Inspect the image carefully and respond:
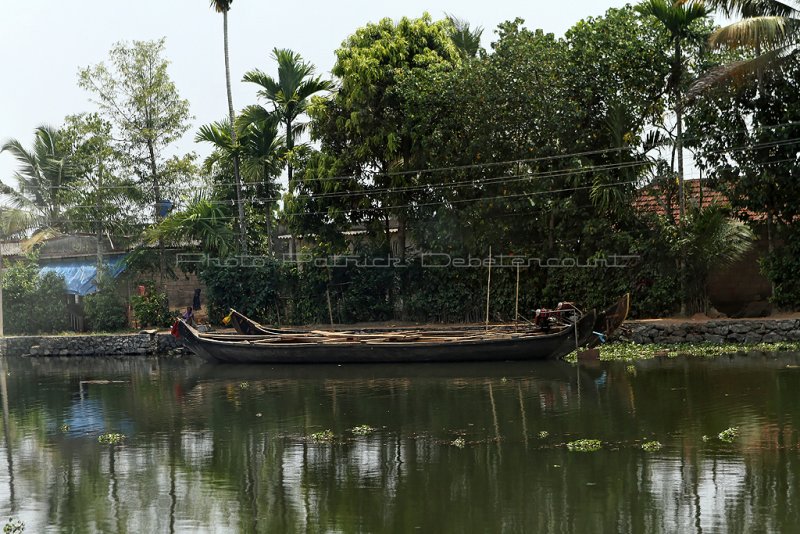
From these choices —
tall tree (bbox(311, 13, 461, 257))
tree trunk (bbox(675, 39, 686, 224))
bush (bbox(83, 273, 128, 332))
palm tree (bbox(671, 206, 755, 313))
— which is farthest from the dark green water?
bush (bbox(83, 273, 128, 332))

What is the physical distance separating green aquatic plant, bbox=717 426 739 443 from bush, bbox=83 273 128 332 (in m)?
24.1

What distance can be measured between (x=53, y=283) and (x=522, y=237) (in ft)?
55.0

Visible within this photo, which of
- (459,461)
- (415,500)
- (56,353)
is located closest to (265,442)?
(459,461)

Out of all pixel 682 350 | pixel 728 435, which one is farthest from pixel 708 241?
pixel 728 435

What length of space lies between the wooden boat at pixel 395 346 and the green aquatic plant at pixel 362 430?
26.1ft

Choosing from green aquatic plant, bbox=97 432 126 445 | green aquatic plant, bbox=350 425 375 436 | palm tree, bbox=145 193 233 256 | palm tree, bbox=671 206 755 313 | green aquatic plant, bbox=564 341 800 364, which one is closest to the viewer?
green aquatic plant, bbox=350 425 375 436

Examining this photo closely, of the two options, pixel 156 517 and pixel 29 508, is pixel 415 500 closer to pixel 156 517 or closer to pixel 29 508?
pixel 156 517

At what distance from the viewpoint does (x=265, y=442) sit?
14273 mm

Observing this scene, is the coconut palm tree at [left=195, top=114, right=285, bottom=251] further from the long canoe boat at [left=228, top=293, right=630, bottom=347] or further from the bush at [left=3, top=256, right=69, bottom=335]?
the bush at [left=3, top=256, right=69, bottom=335]

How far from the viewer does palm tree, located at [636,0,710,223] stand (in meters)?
24.0

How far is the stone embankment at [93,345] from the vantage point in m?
30.6

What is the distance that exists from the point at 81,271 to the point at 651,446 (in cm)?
2600

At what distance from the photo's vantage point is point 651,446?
12.5 m

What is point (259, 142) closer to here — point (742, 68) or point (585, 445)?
point (742, 68)
